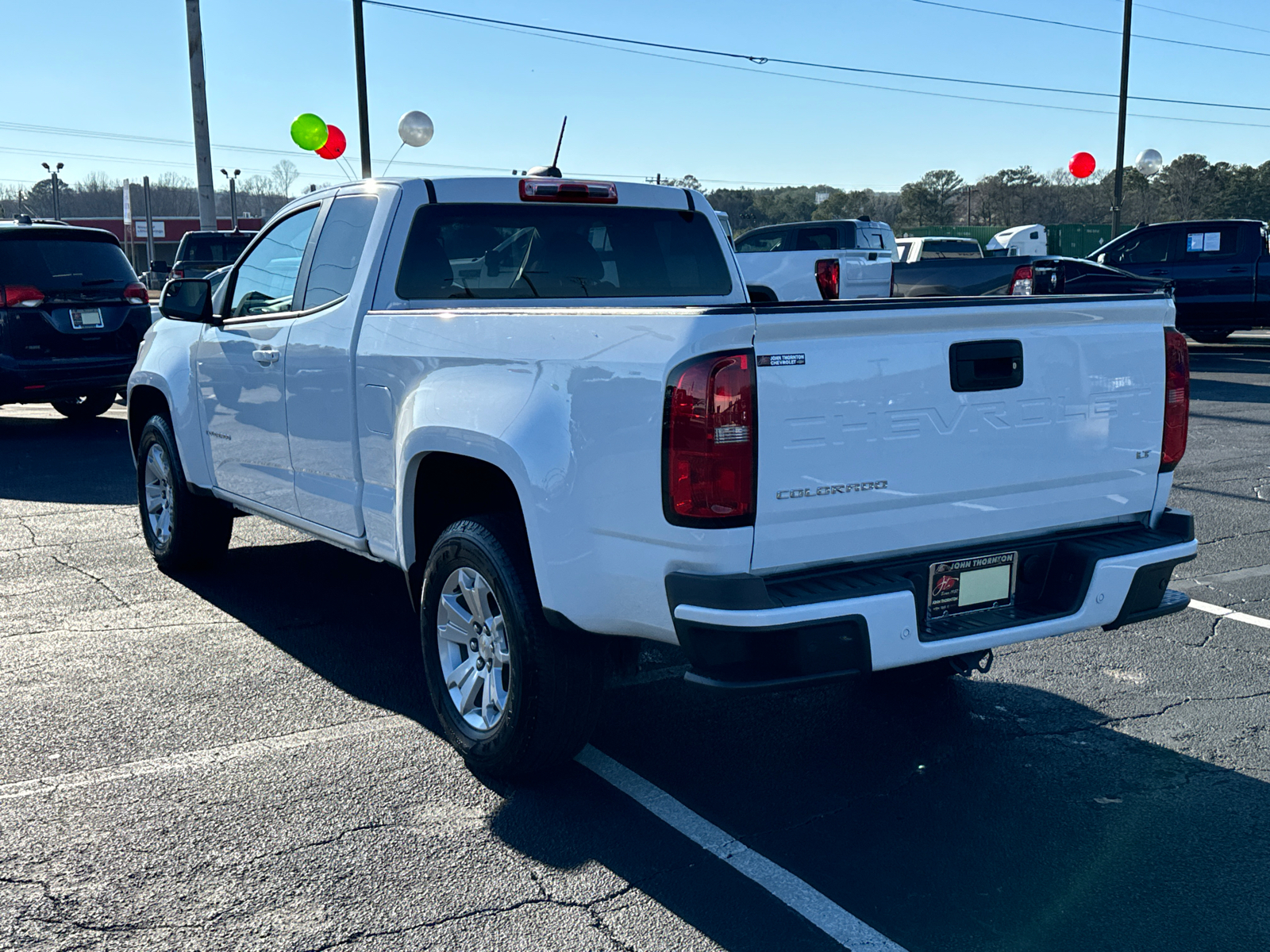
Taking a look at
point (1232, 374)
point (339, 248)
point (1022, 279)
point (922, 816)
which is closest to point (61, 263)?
point (339, 248)

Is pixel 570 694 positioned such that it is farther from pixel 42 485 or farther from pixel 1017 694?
pixel 42 485

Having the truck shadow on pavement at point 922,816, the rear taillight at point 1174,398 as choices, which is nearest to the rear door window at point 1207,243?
the truck shadow on pavement at point 922,816

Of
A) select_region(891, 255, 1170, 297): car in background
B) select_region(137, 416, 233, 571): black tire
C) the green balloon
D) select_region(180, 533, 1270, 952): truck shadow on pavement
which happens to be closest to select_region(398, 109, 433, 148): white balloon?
the green balloon

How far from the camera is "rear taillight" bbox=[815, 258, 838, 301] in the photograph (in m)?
17.4

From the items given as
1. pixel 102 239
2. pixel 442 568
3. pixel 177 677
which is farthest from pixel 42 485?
pixel 442 568

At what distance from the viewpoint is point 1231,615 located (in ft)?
19.1

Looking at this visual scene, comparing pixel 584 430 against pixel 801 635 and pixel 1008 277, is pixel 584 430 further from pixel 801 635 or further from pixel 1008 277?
pixel 1008 277

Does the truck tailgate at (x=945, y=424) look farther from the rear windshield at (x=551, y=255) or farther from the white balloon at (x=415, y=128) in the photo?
the white balloon at (x=415, y=128)

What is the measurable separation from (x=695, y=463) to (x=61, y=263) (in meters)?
10.6

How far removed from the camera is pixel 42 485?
9453mm

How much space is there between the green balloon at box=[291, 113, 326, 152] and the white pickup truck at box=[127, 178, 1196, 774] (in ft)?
49.6

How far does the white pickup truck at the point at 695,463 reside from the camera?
3199mm

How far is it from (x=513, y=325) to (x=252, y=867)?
5.80 feet

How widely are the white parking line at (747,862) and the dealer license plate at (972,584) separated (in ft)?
2.84
